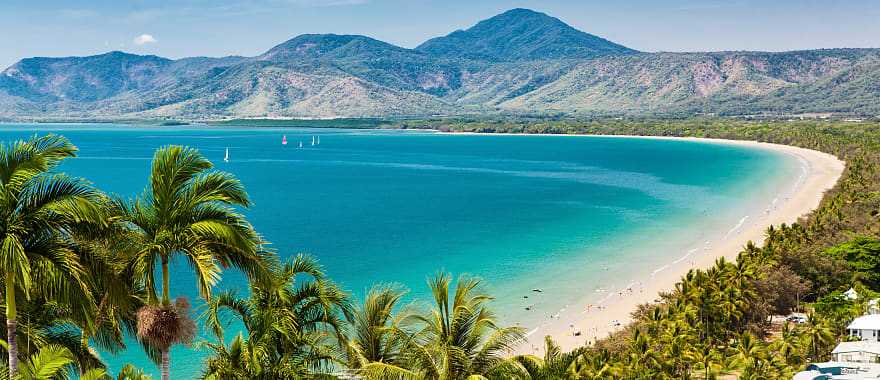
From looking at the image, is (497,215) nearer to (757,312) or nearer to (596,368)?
(757,312)

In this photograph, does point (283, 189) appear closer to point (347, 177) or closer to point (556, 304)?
point (347, 177)

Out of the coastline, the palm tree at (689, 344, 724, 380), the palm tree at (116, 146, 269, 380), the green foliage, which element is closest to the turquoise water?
the coastline

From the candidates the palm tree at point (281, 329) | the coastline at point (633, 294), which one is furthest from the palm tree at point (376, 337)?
the coastline at point (633, 294)

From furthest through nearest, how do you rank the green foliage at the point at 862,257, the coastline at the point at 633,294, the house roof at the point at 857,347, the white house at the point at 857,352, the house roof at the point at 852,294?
the green foliage at the point at 862,257
the coastline at the point at 633,294
the house roof at the point at 852,294
the house roof at the point at 857,347
the white house at the point at 857,352

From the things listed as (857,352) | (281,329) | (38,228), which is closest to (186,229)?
(38,228)

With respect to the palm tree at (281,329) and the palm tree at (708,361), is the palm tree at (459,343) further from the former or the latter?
the palm tree at (708,361)

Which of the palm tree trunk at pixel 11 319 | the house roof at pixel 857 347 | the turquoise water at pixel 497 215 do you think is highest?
the palm tree trunk at pixel 11 319
